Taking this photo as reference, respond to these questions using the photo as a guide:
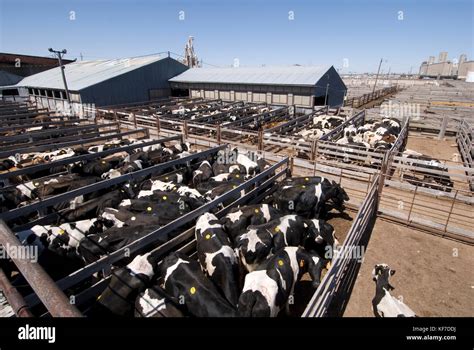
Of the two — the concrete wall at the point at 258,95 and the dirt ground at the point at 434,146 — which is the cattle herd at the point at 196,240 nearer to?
the dirt ground at the point at 434,146

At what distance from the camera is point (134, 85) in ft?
97.8

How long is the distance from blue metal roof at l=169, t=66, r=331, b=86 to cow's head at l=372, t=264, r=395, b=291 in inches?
800

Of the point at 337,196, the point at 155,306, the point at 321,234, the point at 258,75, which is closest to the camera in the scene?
the point at 155,306

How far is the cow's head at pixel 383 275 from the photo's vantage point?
601 cm

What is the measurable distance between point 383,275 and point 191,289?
4396mm

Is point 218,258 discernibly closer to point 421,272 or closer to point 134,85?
point 421,272

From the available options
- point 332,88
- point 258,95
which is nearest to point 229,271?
point 258,95

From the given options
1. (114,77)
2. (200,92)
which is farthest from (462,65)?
(114,77)

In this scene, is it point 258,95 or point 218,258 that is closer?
point 218,258

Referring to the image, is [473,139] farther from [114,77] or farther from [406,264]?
[114,77]

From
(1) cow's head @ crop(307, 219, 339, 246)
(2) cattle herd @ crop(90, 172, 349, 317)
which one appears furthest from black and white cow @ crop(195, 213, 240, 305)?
(1) cow's head @ crop(307, 219, 339, 246)

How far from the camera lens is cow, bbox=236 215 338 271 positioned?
20.6 ft

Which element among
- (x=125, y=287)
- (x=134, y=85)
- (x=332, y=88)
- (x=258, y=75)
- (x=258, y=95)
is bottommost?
(x=125, y=287)

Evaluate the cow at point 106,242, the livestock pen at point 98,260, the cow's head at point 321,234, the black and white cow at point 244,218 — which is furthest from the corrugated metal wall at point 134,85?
the cow's head at point 321,234
